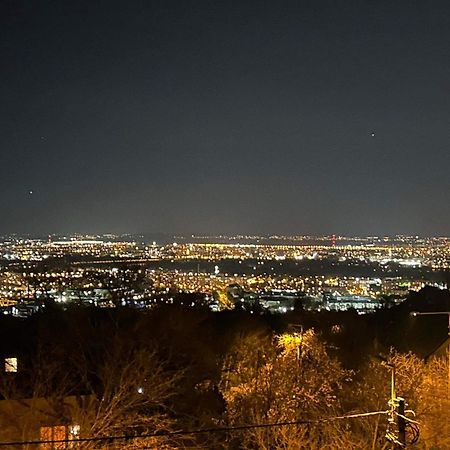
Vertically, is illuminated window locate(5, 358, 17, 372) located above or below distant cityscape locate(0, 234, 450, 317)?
below

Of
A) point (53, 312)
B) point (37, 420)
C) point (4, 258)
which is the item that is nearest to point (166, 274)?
point (4, 258)

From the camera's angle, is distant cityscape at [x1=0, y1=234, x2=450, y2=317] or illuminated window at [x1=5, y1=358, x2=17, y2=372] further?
distant cityscape at [x1=0, y1=234, x2=450, y2=317]

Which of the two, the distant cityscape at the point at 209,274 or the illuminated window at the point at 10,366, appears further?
the distant cityscape at the point at 209,274

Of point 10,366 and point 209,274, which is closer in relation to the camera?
point 10,366

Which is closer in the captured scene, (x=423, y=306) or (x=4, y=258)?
(x=423, y=306)

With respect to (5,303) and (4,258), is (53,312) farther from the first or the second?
(4,258)

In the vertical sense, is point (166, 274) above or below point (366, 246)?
below

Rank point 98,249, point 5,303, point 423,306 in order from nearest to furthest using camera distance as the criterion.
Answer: point 423,306
point 5,303
point 98,249

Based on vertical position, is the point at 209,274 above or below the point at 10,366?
above
